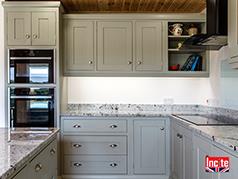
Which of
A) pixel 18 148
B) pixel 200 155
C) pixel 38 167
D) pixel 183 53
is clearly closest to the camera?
pixel 18 148

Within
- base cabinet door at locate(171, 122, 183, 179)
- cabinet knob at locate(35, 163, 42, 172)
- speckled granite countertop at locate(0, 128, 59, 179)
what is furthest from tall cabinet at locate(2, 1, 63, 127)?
cabinet knob at locate(35, 163, 42, 172)

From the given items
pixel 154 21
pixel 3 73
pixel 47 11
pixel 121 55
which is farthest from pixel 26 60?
pixel 154 21

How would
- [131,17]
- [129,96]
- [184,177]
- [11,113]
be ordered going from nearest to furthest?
[184,177]
[11,113]
[131,17]
[129,96]

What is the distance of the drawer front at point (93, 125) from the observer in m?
3.94

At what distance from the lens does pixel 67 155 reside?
13.0ft

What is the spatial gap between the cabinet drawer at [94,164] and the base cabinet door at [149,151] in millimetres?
211

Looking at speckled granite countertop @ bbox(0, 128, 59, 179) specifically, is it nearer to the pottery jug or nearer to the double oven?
the double oven

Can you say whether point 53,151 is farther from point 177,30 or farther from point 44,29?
point 177,30

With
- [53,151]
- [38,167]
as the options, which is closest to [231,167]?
[38,167]

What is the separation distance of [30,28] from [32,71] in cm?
57

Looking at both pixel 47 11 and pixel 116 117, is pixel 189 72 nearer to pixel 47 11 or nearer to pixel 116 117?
pixel 116 117

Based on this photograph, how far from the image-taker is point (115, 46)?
13.9 ft

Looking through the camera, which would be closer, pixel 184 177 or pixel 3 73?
pixel 184 177

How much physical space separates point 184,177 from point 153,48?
73.9 inches
